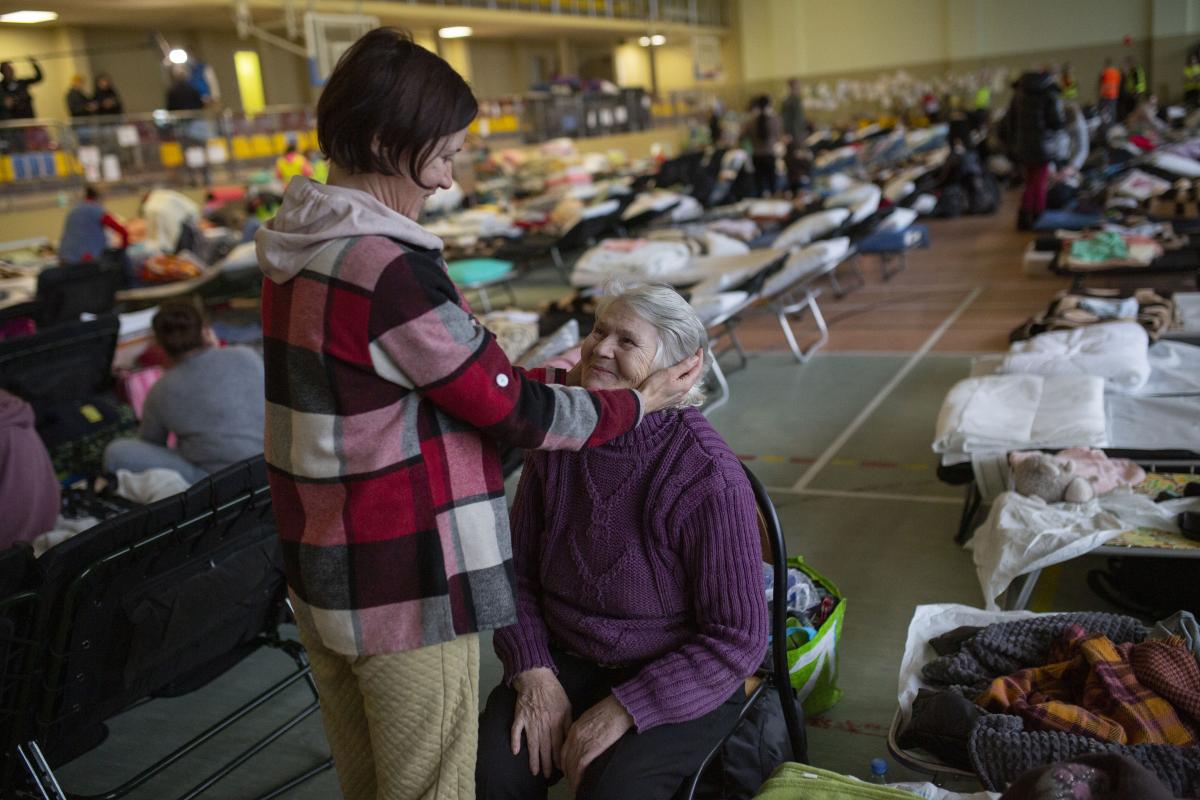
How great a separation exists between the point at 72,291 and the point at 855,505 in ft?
15.9

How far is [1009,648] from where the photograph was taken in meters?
2.23

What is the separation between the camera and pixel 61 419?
471cm

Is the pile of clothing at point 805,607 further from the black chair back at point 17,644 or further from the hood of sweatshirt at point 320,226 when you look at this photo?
the black chair back at point 17,644

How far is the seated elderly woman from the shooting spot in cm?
176

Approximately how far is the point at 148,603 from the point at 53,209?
9578mm

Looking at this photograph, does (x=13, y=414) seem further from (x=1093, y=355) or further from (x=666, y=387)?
(x=1093, y=355)

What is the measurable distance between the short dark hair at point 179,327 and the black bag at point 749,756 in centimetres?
257

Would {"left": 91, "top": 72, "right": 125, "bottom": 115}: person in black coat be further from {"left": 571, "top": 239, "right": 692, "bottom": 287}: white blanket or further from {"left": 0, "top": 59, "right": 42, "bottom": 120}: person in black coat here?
{"left": 571, "top": 239, "right": 692, "bottom": 287}: white blanket

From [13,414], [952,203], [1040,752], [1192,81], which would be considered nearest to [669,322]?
[1040,752]

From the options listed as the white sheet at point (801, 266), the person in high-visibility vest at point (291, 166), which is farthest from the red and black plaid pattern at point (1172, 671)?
the person in high-visibility vest at point (291, 166)

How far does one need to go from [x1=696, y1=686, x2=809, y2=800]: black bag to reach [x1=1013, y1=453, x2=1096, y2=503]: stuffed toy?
1.45 m

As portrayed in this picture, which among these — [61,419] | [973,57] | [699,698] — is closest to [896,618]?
[699,698]

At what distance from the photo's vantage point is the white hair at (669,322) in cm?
194

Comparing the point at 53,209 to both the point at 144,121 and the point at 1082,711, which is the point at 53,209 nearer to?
the point at 144,121
